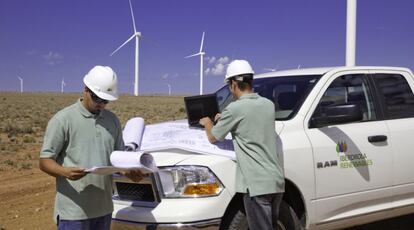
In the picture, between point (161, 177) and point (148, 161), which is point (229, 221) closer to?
point (161, 177)

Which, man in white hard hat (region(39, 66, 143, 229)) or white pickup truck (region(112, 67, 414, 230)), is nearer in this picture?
man in white hard hat (region(39, 66, 143, 229))

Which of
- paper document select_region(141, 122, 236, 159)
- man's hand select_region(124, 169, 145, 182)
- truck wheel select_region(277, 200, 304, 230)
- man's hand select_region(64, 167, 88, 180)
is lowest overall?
truck wheel select_region(277, 200, 304, 230)

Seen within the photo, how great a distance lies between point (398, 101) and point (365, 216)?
1.40 meters

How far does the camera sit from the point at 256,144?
12.1ft

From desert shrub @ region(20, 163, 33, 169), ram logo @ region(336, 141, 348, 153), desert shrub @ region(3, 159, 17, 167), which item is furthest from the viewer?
desert shrub @ region(3, 159, 17, 167)

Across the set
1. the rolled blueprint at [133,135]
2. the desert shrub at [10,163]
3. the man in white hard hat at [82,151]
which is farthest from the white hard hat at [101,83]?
the desert shrub at [10,163]

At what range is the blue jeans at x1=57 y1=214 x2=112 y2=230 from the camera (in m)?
3.31

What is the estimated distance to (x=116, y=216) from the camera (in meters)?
4.13

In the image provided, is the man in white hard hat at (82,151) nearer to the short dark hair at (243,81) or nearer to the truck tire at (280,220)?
the short dark hair at (243,81)

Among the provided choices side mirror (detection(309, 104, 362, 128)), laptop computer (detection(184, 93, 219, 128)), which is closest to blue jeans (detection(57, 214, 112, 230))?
laptop computer (detection(184, 93, 219, 128))

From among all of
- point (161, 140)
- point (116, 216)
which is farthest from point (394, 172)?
point (116, 216)

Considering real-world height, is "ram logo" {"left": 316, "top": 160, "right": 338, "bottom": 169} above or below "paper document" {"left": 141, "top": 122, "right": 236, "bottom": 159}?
below

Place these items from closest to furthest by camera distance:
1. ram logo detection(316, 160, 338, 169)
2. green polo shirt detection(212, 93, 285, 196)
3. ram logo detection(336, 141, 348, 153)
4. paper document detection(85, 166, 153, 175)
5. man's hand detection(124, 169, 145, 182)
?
paper document detection(85, 166, 153, 175) → man's hand detection(124, 169, 145, 182) → green polo shirt detection(212, 93, 285, 196) → ram logo detection(316, 160, 338, 169) → ram logo detection(336, 141, 348, 153)

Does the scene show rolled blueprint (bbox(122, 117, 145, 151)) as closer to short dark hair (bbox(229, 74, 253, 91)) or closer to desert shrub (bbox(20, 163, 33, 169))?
short dark hair (bbox(229, 74, 253, 91))
